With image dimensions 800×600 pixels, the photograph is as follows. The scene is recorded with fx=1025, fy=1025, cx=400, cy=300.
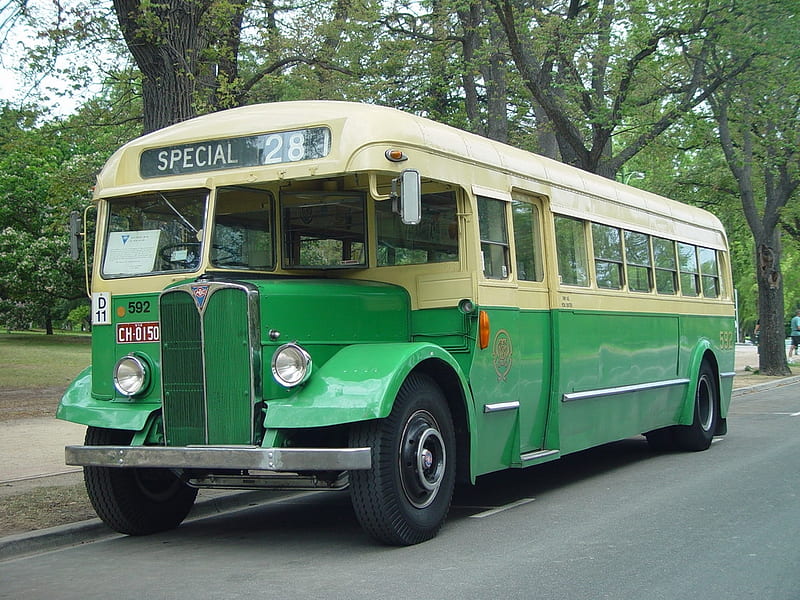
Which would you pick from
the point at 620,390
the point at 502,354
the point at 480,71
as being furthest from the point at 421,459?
the point at 480,71

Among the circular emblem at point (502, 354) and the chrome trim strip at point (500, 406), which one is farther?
the circular emblem at point (502, 354)

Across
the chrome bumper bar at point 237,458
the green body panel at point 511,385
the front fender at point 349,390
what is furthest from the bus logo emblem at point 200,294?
the green body panel at point 511,385

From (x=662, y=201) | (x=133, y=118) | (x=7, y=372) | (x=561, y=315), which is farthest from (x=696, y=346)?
(x=7, y=372)

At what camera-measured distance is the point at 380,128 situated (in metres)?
7.39

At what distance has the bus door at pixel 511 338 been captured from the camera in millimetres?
8211

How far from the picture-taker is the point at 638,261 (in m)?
11.6

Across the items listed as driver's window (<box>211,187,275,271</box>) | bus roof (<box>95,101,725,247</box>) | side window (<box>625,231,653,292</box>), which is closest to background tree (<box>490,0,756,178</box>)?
side window (<box>625,231,653,292</box>)

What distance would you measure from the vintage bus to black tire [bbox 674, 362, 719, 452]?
3612 mm

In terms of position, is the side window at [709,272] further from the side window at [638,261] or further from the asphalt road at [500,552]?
the asphalt road at [500,552]

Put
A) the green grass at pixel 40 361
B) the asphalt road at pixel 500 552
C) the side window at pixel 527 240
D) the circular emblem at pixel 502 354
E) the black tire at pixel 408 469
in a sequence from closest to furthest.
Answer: the asphalt road at pixel 500 552 → the black tire at pixel 408 469 → the circular emblem at pixel 502 354 → the side window at pixel 527 240 → the green grass at pixel 40 361

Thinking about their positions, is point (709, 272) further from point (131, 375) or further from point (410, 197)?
point (131, 375)

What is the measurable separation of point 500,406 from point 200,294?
267 centimetres

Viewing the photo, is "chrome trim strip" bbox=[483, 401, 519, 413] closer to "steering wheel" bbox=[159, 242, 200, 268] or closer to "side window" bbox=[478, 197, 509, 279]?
"side window" bbox=[478, 197, 509, 279]

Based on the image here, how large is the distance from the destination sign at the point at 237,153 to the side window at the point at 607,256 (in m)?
4.04
